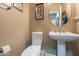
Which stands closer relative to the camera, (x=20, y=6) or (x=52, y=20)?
(x=20, y=6)

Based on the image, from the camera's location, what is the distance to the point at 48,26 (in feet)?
→ 4.33

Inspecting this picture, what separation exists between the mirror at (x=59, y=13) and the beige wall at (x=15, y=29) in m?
0.28

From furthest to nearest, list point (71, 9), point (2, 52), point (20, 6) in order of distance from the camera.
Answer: point (71, 9), point (20, 6), point (2, 52)

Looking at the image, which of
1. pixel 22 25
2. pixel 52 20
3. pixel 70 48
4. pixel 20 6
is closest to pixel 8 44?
pixel 22 25

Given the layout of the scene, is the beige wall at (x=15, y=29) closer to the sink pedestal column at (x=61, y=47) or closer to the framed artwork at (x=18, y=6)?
the framed artwork at (x=18, y=6)

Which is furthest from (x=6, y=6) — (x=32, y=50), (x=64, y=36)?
(x=64, y=36)

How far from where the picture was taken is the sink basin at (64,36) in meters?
1.32

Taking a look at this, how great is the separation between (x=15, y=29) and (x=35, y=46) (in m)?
0.29

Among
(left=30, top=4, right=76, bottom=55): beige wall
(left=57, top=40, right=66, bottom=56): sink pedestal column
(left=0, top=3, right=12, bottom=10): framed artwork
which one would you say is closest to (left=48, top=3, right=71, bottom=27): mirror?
(left=30, top=4, right=76, bottom=55): beige wall

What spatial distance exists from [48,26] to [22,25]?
281 millimetres

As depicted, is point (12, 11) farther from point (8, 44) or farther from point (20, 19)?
point (8, 44)

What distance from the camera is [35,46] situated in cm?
134

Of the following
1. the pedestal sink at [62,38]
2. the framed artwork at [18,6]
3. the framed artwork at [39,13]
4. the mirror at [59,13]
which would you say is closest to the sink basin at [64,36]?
the pedestal sink at [62,38]

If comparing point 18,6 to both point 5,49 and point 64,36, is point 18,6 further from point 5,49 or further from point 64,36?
point 64,36
